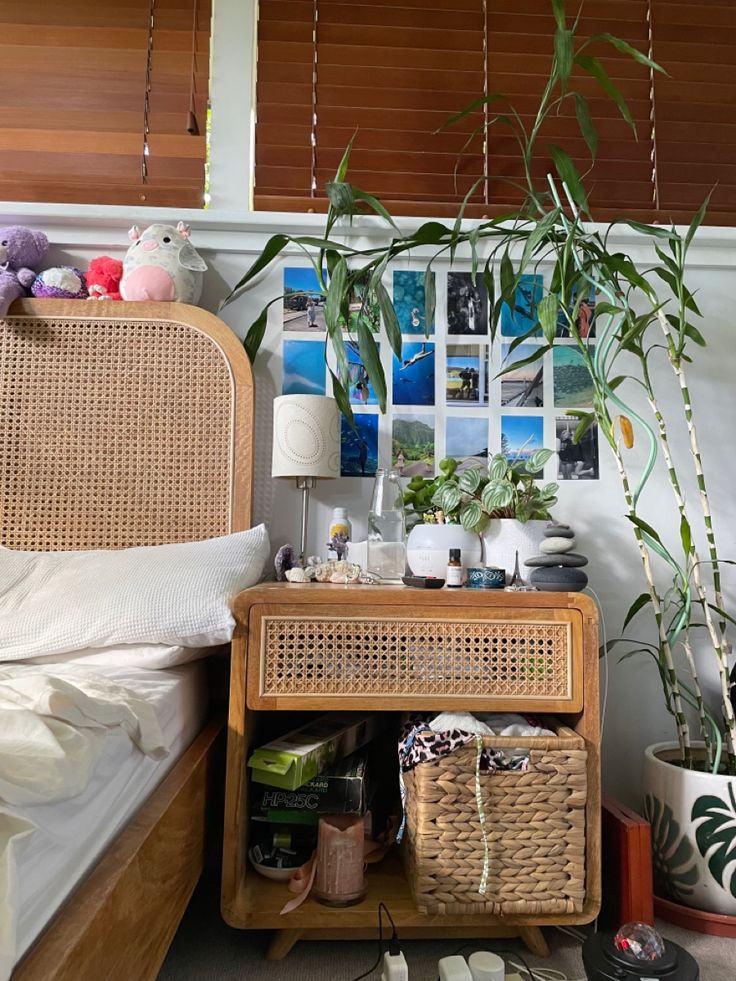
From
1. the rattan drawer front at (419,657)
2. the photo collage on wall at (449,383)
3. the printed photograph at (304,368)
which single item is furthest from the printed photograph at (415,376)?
the rattan drawer front at (419,657)

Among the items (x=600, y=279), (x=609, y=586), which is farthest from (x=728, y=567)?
(x=600, y=279)

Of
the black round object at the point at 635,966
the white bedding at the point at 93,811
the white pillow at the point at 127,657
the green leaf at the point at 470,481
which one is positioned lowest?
the black round object at the point at 635,966

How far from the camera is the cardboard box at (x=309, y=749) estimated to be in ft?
4.29

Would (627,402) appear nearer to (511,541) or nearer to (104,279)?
(511,541)

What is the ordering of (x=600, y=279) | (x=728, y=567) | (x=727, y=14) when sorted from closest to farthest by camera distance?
(x=600, y=279)
(x=728, y=567)
(x=727, y=14)

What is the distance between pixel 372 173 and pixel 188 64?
2.01 ft

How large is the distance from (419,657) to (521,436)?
857 mm

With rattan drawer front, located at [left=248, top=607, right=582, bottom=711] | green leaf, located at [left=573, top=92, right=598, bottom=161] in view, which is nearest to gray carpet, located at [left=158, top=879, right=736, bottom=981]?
rattan drawer front, located at [left=248, top=607, right=582, bottom=711]

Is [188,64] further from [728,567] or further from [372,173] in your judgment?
[728,567]

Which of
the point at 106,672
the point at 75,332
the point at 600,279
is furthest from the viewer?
the point at 75,332

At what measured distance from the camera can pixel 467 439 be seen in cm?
199

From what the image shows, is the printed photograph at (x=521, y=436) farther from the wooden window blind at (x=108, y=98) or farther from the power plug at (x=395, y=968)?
the power plug at (x=395, y=968)

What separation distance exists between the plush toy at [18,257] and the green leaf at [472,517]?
1251 mm

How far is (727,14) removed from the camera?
2172mm
